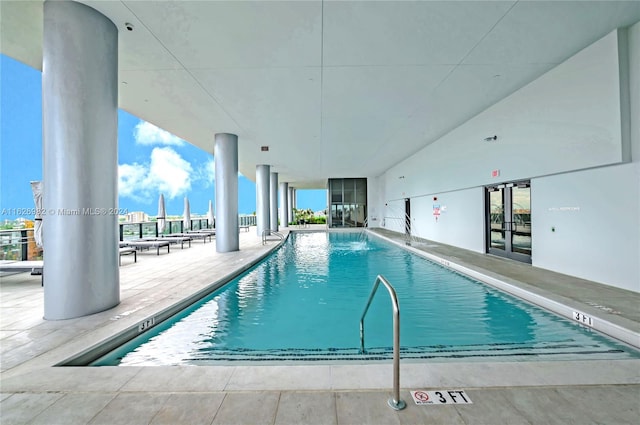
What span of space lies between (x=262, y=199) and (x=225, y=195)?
617 centimetres

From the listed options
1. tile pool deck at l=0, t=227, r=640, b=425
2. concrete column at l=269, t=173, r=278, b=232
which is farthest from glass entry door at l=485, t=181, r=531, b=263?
concrete column at l=269, t=173, r=278, b=232

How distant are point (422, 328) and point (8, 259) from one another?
8.07 meters

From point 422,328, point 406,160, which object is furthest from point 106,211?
point 406,160

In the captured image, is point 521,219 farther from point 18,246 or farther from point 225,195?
point 18,246

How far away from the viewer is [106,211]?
3697 millimetres

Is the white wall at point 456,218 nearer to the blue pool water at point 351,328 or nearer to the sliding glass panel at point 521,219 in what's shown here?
the sliding glass panel at point 521,219

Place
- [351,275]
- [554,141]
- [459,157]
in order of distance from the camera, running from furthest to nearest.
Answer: [459,157] → [351,275] → [554,141]

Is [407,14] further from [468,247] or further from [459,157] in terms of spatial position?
[468,247]

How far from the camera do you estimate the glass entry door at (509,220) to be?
6648 mm

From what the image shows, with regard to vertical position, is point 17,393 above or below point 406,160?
below

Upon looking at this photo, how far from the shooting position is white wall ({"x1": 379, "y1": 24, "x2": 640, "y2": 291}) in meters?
4.34

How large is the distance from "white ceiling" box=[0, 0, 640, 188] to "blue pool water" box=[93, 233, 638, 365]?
3948mm

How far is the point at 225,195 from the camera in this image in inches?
367

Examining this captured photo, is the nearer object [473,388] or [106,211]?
[473,388]
